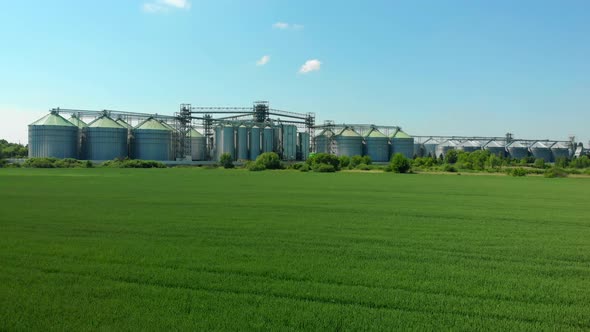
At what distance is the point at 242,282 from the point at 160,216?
1076 centimetres

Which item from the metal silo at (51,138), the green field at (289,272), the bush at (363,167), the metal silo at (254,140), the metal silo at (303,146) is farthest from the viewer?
the metal silo at (303,146)

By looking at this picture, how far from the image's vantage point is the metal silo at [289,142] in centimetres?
10081

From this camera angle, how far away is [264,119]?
98750 millimetres

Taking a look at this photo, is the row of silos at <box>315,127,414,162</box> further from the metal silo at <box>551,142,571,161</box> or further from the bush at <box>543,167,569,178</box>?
the metal silo at <box>551,142,571,161</box>

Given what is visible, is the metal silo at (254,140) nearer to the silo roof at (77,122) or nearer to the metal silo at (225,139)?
the metal silo at (225,139)

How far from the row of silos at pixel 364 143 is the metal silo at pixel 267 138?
68.8 feet

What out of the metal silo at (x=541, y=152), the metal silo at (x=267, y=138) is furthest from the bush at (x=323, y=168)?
the metal silo at (x=541, y=152)

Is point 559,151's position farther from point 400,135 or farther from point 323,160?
point 323,160

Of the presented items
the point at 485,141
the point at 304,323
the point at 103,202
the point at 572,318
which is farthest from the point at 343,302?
the point at 485,141

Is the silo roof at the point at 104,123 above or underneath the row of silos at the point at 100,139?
above

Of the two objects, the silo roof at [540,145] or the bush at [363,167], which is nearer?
the bush at [363,167]

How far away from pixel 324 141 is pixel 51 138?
208 ft

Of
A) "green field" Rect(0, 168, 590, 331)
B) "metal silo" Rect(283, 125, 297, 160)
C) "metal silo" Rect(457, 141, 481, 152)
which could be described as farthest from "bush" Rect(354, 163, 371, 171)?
"metal silo" Rect(457, 141, 481, 152)

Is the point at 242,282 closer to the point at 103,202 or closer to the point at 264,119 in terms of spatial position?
the point at 103,202
